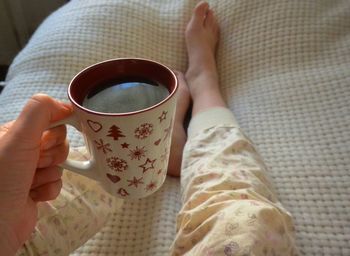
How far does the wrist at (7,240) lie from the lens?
0.43 metres

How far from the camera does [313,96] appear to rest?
2.61 ft

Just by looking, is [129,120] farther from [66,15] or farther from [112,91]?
[66,15]

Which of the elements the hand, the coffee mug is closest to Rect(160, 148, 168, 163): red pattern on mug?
the coffee mug

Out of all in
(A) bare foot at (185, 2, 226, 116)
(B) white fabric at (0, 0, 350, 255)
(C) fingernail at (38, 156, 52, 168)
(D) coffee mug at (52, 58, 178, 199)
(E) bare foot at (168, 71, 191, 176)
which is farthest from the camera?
(A) bare foot at (185, 2, 226, 116)

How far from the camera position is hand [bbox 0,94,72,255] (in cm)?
41

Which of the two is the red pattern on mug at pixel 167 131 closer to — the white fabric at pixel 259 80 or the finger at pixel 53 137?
the finger at pixel 53 137

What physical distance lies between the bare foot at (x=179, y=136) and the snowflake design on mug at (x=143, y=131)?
1.19 ft

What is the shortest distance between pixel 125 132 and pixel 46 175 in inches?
6.2

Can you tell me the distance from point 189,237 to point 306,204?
0.21 m

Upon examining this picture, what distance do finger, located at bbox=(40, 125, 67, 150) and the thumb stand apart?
0.07 ft

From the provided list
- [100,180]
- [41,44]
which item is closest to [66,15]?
[41,44]

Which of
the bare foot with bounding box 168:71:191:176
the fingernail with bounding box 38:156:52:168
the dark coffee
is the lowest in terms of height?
the bare foot with bounding box 168:71:191:176

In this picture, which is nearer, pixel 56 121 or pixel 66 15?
pixel 56 121

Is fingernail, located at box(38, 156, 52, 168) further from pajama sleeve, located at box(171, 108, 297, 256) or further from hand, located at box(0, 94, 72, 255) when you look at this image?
pajama sleeve, located at box(171, 108, 297, 256)
